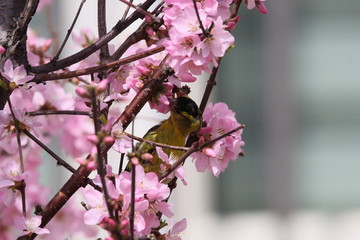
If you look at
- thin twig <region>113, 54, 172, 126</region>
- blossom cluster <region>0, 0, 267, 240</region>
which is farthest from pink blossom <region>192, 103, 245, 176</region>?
thin twig <region>113, 54, 172, 126</region>

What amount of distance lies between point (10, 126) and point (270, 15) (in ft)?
12.5

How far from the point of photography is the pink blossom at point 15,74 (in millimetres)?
1267

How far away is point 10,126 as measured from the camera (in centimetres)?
130

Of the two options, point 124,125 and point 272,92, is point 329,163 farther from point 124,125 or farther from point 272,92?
point 124,125

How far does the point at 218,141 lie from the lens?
135cm

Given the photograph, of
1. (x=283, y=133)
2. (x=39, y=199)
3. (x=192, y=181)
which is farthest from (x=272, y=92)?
(x=39, y=199)

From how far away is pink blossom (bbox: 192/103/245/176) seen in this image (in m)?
1.35

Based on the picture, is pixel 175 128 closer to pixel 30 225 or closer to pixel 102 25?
pixel 102 25

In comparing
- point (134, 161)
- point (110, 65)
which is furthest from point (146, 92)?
point (134, 161)

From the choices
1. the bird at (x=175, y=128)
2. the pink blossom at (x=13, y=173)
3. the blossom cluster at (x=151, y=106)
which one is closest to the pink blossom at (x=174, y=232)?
the blossom cluster at (x=151, y=106)

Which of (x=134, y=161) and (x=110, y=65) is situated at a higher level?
(x=110, y=65)

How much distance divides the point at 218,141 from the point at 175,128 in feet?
0.89

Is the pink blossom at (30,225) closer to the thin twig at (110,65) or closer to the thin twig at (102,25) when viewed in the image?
the thin twig at (110,65)

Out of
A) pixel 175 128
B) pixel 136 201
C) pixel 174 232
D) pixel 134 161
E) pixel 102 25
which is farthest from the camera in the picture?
pixel 175 128
